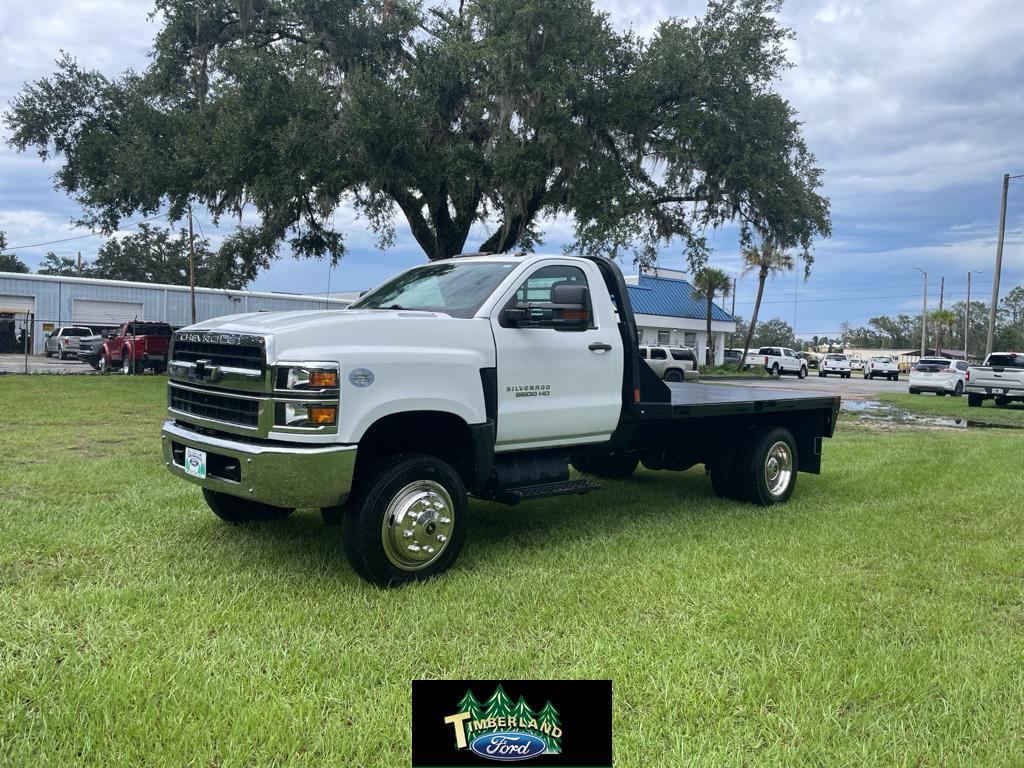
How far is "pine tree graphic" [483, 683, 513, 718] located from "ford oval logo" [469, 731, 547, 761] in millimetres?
94

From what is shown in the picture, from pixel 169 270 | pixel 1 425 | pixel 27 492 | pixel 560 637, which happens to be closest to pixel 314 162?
pixel 1 425

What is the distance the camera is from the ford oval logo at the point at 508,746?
8.63 ft

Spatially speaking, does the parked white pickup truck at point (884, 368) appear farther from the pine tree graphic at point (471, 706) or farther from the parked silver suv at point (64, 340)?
the pine tree graphic at point (471, 706)

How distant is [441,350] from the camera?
4715mm

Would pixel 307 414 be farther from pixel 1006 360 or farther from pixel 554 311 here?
pixel 1006 360

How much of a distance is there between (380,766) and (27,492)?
5.36 metres

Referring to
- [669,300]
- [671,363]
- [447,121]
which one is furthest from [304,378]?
[669,300]

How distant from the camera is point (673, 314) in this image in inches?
1948

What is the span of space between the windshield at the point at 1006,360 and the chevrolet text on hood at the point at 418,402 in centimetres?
1896

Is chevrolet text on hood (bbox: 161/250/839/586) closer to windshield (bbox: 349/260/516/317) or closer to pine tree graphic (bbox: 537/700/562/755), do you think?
windshield (bbox: 349/260/516/317)

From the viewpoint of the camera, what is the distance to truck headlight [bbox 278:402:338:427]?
4.19 metres

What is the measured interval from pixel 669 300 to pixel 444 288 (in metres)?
46.5

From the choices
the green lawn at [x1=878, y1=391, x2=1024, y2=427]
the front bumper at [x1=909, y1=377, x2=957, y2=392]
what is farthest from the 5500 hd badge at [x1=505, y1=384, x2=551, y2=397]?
the front bumper at [x1=909, y1=377, x2=957, y2=392]

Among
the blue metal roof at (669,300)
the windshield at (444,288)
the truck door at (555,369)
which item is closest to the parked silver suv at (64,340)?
the blue metal roof at (669,300)
